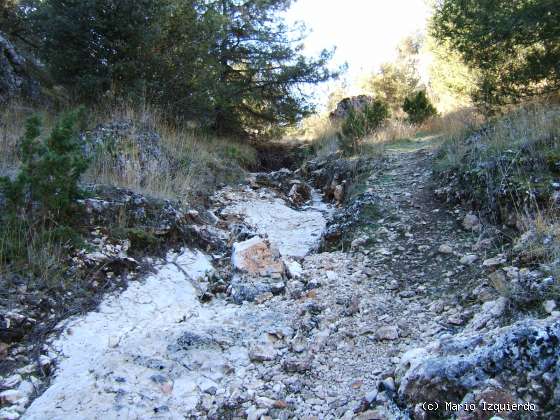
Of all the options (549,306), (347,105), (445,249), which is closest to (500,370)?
A: (549,306)

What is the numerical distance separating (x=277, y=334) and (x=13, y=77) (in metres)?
6.91

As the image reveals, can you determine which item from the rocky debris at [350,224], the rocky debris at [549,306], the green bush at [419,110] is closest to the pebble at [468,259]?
the rocky debris at [350,224]

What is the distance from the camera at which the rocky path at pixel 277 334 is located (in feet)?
8.16

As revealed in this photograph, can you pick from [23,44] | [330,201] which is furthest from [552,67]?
[23,44]

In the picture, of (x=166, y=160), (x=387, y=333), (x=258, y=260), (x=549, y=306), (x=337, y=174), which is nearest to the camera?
(x=549, y=306)

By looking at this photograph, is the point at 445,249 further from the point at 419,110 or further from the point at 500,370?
the point at 419,110

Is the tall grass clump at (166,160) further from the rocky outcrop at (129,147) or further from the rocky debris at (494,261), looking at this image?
the rocky debris at (494,261)

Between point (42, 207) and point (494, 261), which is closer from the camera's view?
point (494, 261)

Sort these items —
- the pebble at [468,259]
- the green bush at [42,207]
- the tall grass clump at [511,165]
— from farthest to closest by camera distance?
the tall grass clump at [511,165]
the pebble at [468,259]
the green bush at [42,207]

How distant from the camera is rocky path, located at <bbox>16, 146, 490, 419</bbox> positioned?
249cm

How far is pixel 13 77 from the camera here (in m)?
7.29

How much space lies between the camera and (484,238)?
13.1 feet

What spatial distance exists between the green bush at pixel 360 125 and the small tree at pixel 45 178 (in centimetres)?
579

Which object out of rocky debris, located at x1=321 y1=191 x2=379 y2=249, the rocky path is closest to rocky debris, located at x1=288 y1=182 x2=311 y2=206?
rocky debris, located at x1=321 y1=191 x2=379 y2=249
